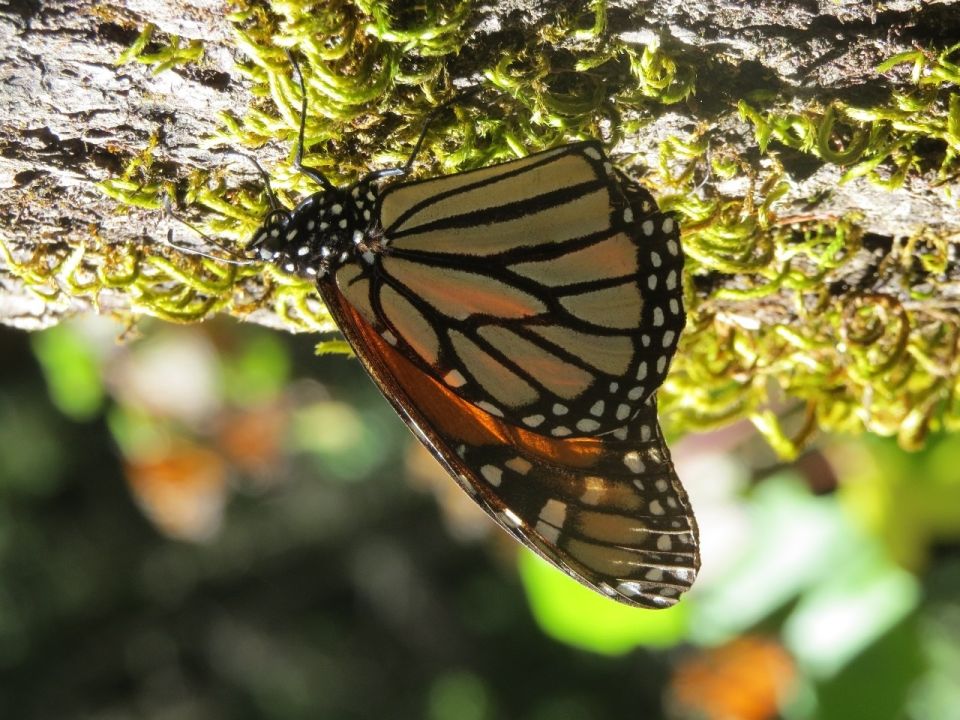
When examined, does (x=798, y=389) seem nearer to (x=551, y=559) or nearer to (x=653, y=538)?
(x=653, y=538)

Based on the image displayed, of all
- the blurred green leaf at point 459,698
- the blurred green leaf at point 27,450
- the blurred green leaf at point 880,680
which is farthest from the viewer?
the blurred green leaf at point 459,698

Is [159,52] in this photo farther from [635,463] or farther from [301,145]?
[635,463]

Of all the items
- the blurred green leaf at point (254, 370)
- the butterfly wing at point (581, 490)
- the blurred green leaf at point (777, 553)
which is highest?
→ the butterfly wing at point (581, 490)

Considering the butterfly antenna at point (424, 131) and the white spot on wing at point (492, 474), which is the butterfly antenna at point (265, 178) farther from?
the white spot on wing at point (492, 474)

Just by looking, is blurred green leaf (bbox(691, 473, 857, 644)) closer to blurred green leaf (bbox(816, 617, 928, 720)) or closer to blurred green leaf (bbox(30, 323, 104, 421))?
blurred green leaf (bbox(816, 617, 928, 720))

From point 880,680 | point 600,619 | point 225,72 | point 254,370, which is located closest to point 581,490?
point 225,72

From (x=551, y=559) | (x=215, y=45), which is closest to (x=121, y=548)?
(x=551, y=559)

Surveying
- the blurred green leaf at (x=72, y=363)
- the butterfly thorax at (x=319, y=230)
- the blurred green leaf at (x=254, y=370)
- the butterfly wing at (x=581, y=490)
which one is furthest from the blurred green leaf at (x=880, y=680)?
the blurred green leaf at (x=72, y=363)
